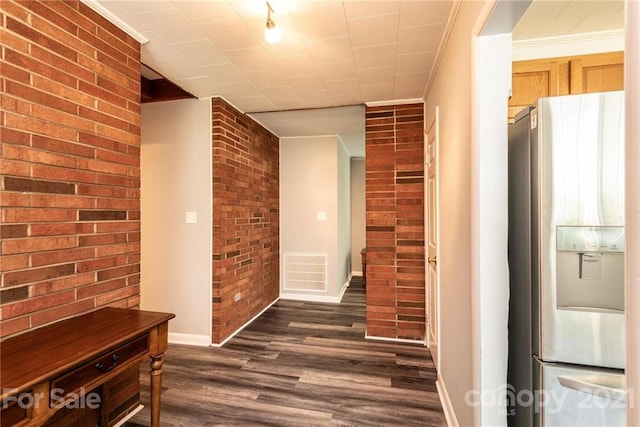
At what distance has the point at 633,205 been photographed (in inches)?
17.7

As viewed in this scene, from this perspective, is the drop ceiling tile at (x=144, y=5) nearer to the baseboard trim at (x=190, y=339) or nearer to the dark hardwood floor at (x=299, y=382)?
the dark hardwood floor at (x=299, y=382)

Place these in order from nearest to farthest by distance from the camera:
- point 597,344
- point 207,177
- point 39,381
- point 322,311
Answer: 1. point 39,381
2. point 597,344
3. point 207,177
4. point 322,311

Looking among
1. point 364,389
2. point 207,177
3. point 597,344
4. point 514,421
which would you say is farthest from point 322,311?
point 597,344

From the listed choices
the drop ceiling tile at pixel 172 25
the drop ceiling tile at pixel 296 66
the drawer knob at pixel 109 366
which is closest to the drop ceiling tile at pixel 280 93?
the drop ceiling tile at pixel 296 66

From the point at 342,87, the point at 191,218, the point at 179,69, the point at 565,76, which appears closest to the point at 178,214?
the point at 191,218

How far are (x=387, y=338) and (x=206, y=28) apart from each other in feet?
9.98

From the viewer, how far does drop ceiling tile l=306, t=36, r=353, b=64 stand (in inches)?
74.4

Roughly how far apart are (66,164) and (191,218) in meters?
1.49

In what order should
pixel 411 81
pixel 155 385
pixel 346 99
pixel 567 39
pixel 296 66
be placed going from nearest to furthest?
pixel 155 385 < pixel 567 39 < pixel 296 66 < pixel 411 81 < pixel 346 99

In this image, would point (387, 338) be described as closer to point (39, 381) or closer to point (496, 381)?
point (496, 381)

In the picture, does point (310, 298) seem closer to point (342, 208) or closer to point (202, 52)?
point (342, 208)

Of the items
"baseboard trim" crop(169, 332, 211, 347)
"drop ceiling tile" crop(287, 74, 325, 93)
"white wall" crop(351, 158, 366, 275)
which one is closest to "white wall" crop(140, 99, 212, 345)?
"baseboard trim" crop(169, 332, 211, 347)

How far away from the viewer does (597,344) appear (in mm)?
1058

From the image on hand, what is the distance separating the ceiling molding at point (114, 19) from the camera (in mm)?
1561
